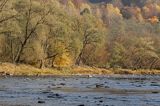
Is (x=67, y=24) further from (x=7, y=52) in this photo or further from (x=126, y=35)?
(x=126, y=35)

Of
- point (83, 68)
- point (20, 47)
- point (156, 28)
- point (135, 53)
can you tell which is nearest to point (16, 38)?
point (20, 47)

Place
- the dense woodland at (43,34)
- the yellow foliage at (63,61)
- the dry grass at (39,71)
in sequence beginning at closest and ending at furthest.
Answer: the dry grass at (39,71)
the dense woodland at (43,34)
the yellow foliage at (63,61)

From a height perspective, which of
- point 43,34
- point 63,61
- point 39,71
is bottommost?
point 39,71

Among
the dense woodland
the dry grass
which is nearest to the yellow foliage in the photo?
the dense woodland

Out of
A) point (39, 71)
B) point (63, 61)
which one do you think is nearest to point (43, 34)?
point (39, 71)

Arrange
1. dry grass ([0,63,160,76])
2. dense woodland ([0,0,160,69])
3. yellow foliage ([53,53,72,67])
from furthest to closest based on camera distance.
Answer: yellow foliage ([53,53,72,67]) → dense woodland ([0,0,160,69]) → dry grass ([0,63,160,76])

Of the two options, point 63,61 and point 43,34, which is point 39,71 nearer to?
point 43,34

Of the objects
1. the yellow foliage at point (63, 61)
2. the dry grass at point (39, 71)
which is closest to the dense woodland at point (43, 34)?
the yellow foliage at point (63, 61)

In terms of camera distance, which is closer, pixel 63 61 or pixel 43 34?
pixel 43 34

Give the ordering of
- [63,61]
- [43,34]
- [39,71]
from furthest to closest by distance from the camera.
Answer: [63,61] → [43,34] → [39,71]

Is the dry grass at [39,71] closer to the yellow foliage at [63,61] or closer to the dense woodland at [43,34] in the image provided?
the yellow foliage at [63,61]

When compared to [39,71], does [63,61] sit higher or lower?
higher


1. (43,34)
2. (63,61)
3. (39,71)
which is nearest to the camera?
(39,71)

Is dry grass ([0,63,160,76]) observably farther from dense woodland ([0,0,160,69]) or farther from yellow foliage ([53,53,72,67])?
dense woodland ([0,0,160,69])
